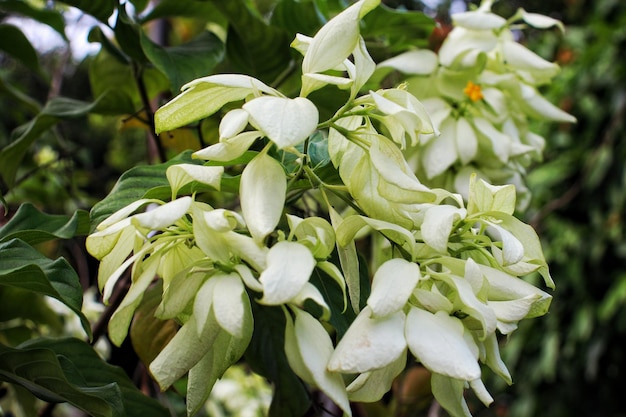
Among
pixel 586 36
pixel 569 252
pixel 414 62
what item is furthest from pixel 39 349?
pixel 586 36

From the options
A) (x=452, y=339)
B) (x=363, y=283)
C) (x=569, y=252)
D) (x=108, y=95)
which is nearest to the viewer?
(x=452, y=339)

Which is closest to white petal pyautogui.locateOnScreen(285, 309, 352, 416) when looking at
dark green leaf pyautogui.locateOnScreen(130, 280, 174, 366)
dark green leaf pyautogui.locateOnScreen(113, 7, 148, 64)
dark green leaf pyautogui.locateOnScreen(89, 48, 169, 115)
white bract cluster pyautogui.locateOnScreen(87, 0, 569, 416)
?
white bract cluster pyautogui.locateOnScreen(87, 0, 569, 416)

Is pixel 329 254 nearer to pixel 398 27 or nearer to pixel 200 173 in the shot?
pixel 200 173

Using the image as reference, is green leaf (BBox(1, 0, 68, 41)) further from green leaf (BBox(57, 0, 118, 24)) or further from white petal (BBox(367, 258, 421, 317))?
white petal (BBox(367, 258, 421, 317))

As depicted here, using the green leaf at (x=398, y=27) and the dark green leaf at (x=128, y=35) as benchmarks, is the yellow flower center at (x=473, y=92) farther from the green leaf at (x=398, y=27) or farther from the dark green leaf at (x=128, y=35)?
the dark green leaf at (x=128, y=35)

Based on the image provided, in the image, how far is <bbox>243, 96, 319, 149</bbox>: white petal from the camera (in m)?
0.30

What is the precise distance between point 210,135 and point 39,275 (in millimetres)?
332

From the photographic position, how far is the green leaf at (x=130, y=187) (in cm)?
41

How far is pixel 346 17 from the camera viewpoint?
0.35 meters

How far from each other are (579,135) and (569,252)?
1.46 feet

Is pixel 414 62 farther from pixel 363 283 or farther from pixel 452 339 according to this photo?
pixel 452 339

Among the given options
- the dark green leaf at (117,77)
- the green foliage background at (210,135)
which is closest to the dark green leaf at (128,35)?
the green foliage background at (210,135)

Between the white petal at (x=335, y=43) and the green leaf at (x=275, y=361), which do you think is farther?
the green leaf at (x=275, y=361)

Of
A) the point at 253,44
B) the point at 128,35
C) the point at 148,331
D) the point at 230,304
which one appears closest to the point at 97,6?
the point at 128,35
